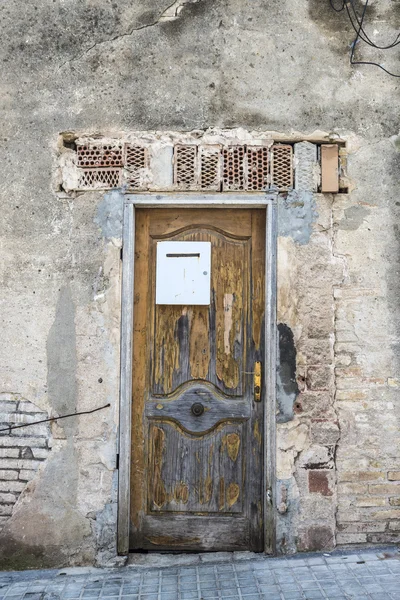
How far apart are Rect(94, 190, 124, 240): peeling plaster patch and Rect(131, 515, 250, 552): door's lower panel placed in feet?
6.19

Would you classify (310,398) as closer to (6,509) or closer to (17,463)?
(17,463)

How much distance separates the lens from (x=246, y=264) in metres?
3.43

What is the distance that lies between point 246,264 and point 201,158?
738 mm

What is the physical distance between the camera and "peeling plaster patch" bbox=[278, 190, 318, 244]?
329 cm

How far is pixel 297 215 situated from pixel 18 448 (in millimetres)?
2280

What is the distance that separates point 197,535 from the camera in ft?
11.0

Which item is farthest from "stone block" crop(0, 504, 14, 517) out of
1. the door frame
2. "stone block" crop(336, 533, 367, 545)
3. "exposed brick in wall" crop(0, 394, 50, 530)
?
"stone block" crop(336, 533, 367, 545)

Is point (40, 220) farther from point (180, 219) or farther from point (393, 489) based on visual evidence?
point (393, 489)

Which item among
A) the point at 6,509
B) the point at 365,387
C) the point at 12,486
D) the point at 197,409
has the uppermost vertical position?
the point at 365,387

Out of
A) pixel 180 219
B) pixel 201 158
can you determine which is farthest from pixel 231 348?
pixel 201 158

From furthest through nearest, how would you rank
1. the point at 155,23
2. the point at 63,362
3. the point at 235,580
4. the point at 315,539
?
the point at 155,23, the point at 63,362, the point at 315,539, the point at 235,580

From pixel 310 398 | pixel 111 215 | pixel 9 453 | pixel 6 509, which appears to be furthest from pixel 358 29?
pixel 6 509

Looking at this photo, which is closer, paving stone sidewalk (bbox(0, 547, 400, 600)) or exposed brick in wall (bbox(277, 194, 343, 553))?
paving stone sidewalk (bbox(0, 547, 400, 600))

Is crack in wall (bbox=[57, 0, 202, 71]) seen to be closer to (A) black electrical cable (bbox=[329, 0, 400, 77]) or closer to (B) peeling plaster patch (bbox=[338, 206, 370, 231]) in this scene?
(A) black electrical cable (bbox=[329, 0, 400, 77])
